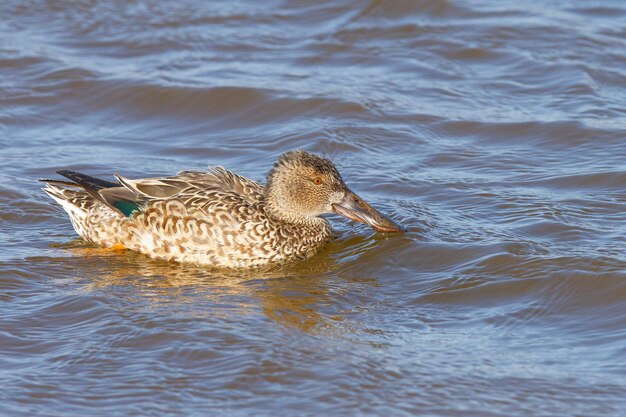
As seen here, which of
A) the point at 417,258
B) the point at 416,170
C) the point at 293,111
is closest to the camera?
the point at 417,258

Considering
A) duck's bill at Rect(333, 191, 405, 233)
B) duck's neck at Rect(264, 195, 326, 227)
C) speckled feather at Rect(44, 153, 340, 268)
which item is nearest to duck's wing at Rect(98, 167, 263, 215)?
speckled feather at Rect(44, 153, 340, 268)

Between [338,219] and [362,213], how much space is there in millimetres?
1173

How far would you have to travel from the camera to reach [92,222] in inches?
404

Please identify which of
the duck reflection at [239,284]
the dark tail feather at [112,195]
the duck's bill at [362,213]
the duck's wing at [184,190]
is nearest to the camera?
the duck reflection at [239,284]

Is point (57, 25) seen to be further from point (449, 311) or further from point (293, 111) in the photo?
point (449, 311)

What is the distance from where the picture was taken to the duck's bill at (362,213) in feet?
33.1

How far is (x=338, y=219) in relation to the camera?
11258 mm

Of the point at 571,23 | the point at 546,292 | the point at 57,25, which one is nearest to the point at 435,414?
the point at 546,292

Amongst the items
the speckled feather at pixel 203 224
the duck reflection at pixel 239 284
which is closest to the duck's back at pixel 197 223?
the speckled feather at pixel 203 224

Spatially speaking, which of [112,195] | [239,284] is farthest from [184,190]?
[239,284]

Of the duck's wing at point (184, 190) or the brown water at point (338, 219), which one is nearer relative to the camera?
the brown water at point (338, 219)

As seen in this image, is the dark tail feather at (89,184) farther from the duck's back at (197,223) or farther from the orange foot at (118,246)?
the orange foot at (118,246)

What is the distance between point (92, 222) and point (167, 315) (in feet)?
6.56

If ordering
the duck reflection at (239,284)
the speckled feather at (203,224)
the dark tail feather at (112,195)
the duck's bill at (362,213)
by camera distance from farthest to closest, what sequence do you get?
the duck's bill at (362,213) < the dark tail feather at (112,195) < the speckled feather at (203,224) < the duck reflection at (239,284)
